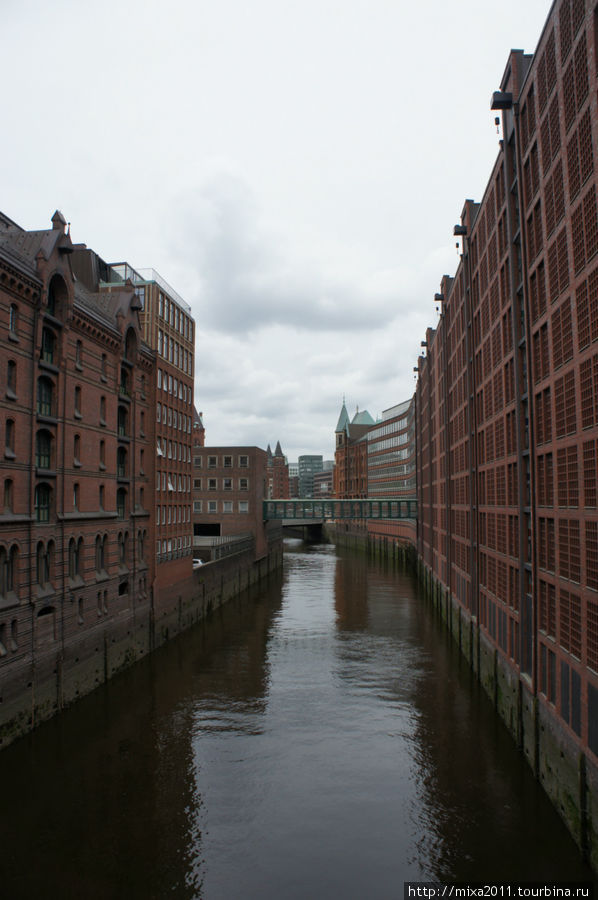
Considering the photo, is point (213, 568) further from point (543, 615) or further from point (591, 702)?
point (591, 702)

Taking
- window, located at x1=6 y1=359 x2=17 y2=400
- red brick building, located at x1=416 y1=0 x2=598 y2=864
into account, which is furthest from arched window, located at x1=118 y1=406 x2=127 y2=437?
red brick building, located at x1=416 y1=0 x2=598 y2=864

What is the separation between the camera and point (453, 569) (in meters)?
44.9

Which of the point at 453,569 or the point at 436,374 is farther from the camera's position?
the point at 436,374

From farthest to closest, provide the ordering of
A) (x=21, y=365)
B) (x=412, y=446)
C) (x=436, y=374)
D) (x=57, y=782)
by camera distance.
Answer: (x=412, y=446), (x=436, y=374), (x=21, y=365), (x=57, y=782)

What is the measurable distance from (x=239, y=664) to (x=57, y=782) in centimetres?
1674

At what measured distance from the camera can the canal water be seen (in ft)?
52.6

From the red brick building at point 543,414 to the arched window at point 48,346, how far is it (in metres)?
20.2

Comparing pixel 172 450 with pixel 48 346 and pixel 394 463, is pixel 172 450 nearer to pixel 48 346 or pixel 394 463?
pixel 48 346

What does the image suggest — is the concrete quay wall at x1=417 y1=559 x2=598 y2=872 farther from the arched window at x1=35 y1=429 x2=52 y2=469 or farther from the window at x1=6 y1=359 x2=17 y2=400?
the window at x1=6 y1=359 x2=17 y2=400

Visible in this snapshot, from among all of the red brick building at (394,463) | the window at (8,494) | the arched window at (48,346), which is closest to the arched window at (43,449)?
the window at (8,494)

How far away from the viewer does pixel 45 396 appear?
27.5 metres

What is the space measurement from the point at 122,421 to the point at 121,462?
2.51 meters

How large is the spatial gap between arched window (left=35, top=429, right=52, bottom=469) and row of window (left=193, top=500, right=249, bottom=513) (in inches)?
2049

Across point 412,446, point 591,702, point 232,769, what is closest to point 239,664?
point 232,769
